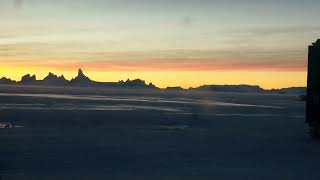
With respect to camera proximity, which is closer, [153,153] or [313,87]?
[153,153]

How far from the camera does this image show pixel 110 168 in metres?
13.4

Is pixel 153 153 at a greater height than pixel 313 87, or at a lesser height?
lesser

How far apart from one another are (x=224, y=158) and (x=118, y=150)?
3557 millimetres

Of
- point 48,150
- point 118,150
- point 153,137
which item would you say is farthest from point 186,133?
point 48,150

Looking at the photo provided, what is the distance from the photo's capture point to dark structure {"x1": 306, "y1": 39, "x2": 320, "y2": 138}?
73.6ft

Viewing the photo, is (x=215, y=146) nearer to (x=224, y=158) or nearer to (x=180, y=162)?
(x=224, y=158)

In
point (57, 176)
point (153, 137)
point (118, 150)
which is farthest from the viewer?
point (153, 137)

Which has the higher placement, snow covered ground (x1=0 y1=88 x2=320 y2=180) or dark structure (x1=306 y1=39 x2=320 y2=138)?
dark structure (x1=306 y1=39 x2=320 y2=138)

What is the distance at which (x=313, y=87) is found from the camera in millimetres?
22828

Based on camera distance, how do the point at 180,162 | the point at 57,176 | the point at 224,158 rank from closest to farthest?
1. the point at 57,176
2. the point at 180,162
3. the point at 224,158

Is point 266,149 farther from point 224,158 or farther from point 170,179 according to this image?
point 170,179

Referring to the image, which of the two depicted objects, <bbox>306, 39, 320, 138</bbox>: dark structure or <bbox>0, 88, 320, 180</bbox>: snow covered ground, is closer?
<bbox>0, 88, 320, 180</bbox>: snow covered ground

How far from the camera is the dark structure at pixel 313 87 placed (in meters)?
22.4

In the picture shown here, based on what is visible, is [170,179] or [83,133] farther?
[83,133]
